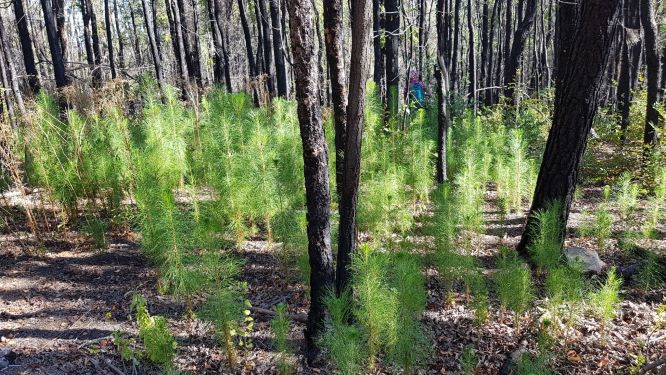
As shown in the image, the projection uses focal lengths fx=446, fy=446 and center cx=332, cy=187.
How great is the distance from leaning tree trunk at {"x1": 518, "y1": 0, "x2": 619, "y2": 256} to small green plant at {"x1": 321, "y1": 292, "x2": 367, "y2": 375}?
2.81 metres

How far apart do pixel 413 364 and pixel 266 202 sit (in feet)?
8.90

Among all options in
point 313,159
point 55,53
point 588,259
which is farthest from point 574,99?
point 55,53

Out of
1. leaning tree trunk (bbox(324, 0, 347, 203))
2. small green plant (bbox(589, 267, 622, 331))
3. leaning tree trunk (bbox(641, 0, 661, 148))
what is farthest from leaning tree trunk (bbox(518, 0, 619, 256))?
leaning tree trunk (bbox(641, 0, 661, 148))

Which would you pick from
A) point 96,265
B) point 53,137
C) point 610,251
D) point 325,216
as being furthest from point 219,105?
point 610,251

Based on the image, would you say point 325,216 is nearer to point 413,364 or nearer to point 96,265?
point 413,364

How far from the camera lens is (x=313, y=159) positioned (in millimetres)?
3400

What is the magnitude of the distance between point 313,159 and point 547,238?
303 centimetres

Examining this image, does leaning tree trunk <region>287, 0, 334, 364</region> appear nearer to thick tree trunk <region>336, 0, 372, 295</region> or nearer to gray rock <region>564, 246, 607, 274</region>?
thick tree trunk <region>336, 0, 372, 295</region>

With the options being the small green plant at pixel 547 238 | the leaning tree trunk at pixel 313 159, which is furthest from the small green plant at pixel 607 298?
the leaning tree trunk at pixel 313 159

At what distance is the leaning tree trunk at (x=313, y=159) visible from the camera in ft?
10.4

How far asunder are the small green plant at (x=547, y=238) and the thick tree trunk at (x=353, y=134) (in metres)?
2.16

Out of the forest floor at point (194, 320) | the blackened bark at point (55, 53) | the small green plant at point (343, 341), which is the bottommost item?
the forest floor at point (194, 320)

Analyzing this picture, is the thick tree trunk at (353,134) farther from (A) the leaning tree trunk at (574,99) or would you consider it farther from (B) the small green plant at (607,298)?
(A) the leaning tree trunk at (574,99)

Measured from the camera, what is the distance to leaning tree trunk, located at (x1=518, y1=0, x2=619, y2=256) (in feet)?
14.8
